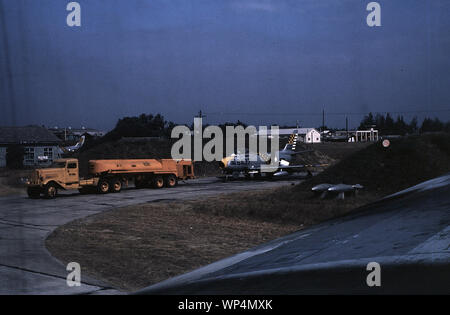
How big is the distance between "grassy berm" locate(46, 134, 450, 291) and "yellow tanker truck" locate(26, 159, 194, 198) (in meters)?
6.26

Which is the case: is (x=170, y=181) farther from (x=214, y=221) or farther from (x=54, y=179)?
(x=214, y=221)

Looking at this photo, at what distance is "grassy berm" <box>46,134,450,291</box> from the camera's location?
424 inches

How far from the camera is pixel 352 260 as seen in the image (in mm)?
2305

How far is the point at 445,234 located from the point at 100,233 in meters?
13.6

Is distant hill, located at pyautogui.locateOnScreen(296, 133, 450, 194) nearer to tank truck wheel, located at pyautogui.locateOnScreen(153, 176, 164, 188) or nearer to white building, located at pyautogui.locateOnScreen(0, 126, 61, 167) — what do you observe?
tank truck wheel, located at pyautogui.locateOnScreen(153, 176, 164, 188)

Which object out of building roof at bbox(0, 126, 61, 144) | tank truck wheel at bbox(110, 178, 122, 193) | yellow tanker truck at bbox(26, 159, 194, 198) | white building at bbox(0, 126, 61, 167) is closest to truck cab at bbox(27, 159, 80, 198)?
yellow tanker truck at bbox(26, 159, 194, 198)

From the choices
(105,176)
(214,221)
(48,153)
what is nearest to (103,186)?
(105,176)

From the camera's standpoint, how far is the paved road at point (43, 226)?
8.53 meters

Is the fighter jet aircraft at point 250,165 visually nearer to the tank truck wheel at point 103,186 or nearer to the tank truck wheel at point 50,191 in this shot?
the tank truck wheel at point 103,186

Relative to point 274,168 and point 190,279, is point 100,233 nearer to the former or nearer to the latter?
point 190,279

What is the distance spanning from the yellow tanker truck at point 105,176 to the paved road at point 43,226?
0.70 meters

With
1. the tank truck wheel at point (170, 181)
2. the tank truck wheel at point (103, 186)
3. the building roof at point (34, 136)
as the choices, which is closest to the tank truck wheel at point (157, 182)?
the tank truck wheel at point (170, 181)
